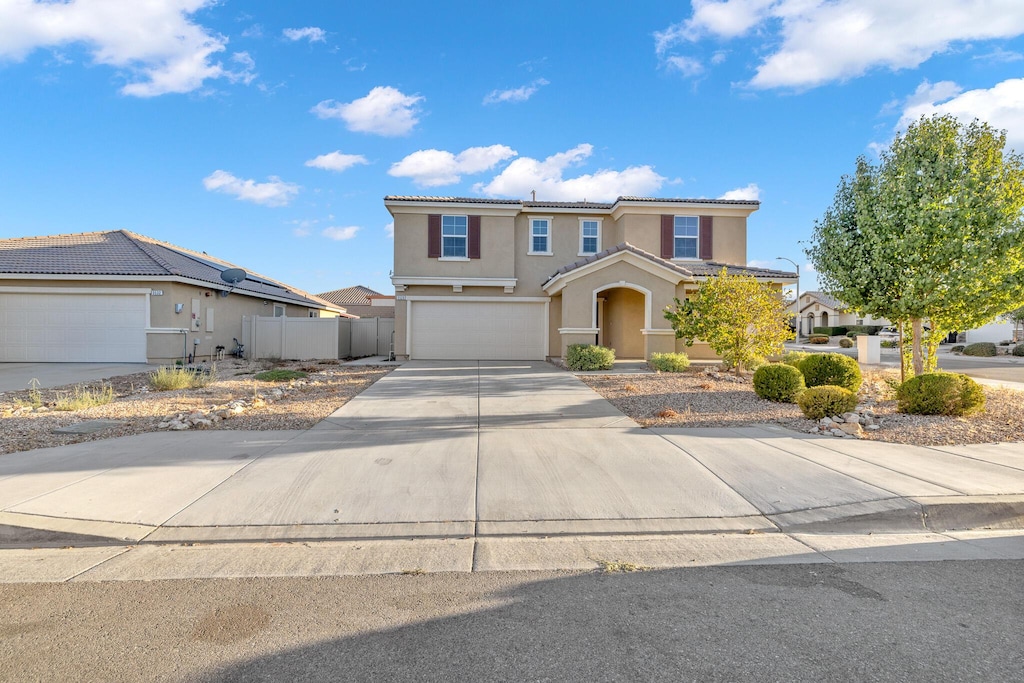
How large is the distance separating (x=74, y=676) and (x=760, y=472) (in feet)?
20.5

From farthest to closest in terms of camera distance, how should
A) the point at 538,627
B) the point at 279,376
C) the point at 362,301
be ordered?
the point at 362,301, the point at 279,376, the point at 538,627

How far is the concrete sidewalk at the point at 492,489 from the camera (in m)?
4.88

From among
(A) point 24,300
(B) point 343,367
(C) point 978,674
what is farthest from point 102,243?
(C) point 978,674

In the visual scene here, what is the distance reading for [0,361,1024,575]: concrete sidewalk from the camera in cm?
488

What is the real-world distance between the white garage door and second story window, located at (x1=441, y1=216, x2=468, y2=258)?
10273 mm

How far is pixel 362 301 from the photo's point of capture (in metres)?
56.0

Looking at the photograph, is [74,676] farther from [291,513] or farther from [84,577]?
[291,513]

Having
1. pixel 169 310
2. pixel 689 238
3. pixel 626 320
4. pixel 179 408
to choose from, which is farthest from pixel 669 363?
pixel 169 310

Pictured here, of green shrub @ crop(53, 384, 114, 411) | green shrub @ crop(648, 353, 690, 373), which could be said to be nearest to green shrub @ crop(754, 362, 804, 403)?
green shrub @ crop(648, 353, 690, 373)

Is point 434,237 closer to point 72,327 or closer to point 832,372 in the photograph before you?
point 72,327

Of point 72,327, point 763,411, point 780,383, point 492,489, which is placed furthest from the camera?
point 72,327

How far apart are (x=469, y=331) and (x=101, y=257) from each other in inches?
514

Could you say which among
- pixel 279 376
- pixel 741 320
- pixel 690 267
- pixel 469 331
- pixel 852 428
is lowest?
pixel 852 428

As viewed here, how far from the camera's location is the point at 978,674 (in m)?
2.96
